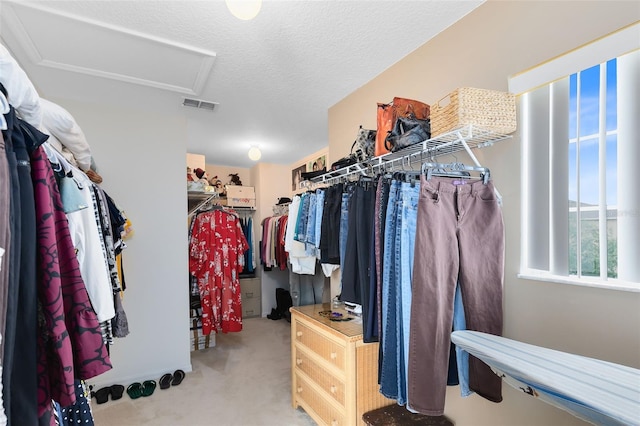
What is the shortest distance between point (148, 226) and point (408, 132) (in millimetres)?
2388

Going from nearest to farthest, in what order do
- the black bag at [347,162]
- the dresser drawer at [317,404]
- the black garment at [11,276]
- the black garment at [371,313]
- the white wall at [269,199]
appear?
the black garment at [11,276]
the black garment at [371,313]
the dresser drawer at [317,404]
the black bag at [347,162]
the white wall at [269,199]

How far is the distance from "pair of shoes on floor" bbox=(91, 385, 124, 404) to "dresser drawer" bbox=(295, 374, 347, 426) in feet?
4.70

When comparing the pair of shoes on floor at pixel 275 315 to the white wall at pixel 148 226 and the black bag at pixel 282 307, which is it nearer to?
the black bag at pixel 282 307

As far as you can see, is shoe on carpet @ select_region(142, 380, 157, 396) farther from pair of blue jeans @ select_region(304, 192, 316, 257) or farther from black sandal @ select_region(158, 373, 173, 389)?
pair of blue jeans @ select_region(304, 192, 316, 257)

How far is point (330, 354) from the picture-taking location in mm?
1918

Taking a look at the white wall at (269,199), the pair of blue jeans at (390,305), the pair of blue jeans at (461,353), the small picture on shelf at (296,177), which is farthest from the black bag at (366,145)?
the white wall at (269,199)

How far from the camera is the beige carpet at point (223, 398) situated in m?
2.19

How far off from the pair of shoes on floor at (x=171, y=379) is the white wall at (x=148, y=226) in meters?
0.13

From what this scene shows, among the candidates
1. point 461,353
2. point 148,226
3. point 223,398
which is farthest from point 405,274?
point 148,226

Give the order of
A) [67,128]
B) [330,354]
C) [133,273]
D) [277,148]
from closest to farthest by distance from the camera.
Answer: [67,128] → [330,354] → [133,273] → [277,148]

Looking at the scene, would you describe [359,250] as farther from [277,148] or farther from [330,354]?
[277,148]

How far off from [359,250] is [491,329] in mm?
668

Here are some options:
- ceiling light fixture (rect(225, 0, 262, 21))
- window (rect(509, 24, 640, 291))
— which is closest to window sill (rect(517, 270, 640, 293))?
window (rect(509, 24, 640, 291))

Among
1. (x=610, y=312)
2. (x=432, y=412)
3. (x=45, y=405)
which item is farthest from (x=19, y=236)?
(x=610, y=312)
